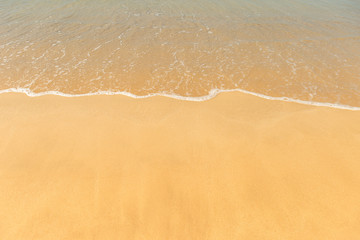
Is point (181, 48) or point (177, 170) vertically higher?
point (181, 48)

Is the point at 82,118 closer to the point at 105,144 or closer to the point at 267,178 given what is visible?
the point at 105,144

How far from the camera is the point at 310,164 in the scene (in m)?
4.61

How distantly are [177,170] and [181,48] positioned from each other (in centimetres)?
681

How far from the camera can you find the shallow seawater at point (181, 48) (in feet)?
24.1

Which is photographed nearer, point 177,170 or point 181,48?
point 177,170

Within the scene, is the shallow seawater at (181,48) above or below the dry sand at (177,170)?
above

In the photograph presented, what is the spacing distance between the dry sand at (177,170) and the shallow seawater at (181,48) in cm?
124

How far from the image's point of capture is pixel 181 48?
377 inches

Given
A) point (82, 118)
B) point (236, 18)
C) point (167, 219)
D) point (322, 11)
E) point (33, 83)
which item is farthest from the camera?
point (322, 11)

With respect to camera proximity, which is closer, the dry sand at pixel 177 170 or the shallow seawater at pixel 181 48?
the dry sand at pixel 177 170

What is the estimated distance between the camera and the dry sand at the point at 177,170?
11.9 ft

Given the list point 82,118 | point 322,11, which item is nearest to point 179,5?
point 322,11

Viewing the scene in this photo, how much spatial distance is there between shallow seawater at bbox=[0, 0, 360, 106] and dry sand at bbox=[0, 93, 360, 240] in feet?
4.08

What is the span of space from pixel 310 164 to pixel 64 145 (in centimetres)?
594
